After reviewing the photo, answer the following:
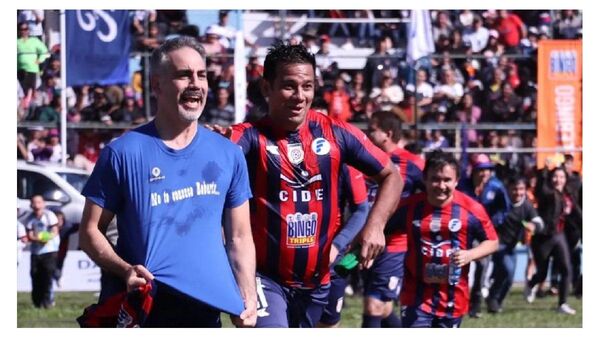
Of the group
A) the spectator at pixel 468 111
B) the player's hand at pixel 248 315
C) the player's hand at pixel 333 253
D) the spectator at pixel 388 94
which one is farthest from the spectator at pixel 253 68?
the player's hand at pixel 248 315

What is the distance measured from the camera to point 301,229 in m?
7.84

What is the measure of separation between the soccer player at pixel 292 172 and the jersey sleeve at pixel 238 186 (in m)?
1.28

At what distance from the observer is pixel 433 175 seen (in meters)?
10.4

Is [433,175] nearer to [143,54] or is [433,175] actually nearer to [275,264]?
[275,264]

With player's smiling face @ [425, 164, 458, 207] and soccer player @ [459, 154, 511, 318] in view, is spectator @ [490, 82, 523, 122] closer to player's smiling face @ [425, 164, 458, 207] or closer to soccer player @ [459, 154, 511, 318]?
soccer player @ [459, 154, 511, 318]

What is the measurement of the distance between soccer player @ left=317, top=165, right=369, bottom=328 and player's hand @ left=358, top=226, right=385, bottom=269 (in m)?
1.14

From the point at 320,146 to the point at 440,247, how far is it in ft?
9.51

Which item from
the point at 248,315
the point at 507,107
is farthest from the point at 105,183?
the point at 507,107

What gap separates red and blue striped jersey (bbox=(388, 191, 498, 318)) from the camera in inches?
401

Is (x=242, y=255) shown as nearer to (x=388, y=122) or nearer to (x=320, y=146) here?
(x=320, y=146)

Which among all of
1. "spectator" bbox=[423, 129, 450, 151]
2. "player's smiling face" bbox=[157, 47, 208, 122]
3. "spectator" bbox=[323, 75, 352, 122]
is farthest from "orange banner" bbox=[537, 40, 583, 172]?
"player's smiling face" bbox=[157, 47, 208, 122]

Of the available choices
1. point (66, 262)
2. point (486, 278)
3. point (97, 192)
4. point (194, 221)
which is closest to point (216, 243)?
point (194, 221)

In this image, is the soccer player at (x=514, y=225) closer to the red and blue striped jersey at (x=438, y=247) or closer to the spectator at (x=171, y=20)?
the spectator at (x=171, y=20)

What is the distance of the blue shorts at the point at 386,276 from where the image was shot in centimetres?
1202
